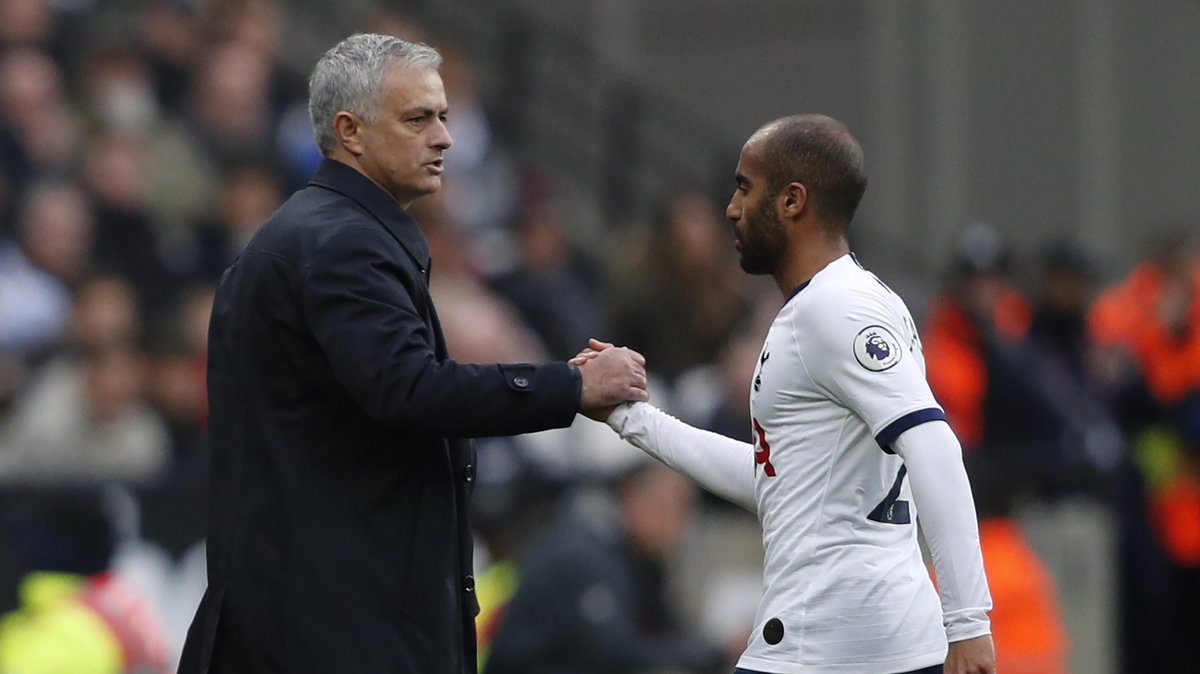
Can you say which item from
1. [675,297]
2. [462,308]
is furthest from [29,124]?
[675,297]

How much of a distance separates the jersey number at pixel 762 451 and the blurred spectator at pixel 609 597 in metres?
3.53

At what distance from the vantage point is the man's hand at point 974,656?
4188 mm

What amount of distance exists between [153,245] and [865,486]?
7.24 m

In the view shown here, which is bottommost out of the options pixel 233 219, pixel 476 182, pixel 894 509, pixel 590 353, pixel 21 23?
pixel 894 509

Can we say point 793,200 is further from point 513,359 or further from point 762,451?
point 513,359

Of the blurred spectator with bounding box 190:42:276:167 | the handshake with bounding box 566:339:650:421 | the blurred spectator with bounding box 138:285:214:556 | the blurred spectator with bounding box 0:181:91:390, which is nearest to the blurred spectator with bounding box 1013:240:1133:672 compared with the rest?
the blurred spectator with bounding box 138:285:214:556

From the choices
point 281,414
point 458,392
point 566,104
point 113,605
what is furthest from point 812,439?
point 566,104

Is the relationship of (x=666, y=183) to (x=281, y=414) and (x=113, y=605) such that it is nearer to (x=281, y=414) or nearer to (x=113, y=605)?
(x=113, y=605)

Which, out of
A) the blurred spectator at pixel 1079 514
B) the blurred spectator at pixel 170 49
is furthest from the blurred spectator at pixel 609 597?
the blurred spectator at pixel 170 49

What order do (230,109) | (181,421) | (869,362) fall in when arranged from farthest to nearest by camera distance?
(230,109)
(181,421)
(869,362)

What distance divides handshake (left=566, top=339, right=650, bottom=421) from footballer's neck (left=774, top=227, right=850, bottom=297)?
44cm

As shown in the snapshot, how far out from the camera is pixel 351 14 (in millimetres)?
14648

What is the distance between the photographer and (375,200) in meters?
4.68

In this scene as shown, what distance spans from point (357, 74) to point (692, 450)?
1.20 meters
